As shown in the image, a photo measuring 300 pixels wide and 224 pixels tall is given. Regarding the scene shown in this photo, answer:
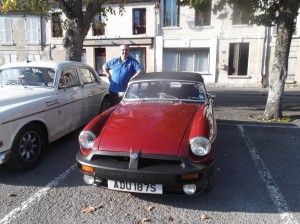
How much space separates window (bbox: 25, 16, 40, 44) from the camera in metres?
22.0

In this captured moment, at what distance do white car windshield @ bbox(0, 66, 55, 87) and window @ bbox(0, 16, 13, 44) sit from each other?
19.8m

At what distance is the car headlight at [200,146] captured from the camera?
10.7ft

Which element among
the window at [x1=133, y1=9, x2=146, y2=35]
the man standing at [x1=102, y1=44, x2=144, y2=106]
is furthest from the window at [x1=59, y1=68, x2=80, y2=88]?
the window at [x1=133, y1=9, x2=146, y2=35]

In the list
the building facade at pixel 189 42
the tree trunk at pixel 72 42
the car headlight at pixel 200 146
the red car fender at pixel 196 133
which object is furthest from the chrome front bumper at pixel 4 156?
the building facade at pixel 189 42

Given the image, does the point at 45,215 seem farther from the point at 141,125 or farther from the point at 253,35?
the point at 253,35

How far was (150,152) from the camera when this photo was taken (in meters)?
3.23

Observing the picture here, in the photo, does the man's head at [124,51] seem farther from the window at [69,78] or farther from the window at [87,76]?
the window at [69,78]

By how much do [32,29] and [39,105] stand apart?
20.3 meters

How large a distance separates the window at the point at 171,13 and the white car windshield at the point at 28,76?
15496 mm

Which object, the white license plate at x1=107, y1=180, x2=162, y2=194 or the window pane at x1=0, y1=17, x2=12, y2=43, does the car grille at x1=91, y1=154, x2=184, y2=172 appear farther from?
the window pane at x1=0, y1=17, x2=12, y2=43

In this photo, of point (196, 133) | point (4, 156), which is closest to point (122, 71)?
point (4, 156)

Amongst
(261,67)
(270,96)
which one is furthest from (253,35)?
(270,96)

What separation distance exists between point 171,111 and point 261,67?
52.6 ft

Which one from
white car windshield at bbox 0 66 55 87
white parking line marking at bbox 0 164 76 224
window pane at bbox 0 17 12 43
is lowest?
white parking line marking at bbox 0 164 76 224
